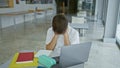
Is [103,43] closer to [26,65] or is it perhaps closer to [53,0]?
[26,65]

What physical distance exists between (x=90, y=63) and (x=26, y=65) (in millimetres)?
2572

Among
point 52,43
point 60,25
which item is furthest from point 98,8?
point 60,25

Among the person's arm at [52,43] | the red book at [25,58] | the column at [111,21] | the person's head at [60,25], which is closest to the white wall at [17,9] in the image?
the column at [111,21]

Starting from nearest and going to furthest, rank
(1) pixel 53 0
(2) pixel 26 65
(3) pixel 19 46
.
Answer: (2) pixel 26 65
(3) pixel 19 46
(1) pixel 53 0

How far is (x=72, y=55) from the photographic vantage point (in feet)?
4.59

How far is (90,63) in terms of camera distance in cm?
391

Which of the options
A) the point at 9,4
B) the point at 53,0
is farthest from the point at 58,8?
the point at 9,4

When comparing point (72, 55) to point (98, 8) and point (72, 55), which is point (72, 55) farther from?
point (98, 8)

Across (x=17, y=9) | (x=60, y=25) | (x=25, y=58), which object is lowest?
(x=25, y=58)

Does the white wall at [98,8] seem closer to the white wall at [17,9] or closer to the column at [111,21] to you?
the white wall at [17,9]

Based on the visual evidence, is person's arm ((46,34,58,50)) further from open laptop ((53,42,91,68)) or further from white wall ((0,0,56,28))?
white wall ((0,0,56,28))

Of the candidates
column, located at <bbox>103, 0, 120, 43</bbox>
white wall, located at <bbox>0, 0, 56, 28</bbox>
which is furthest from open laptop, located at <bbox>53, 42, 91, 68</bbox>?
white wall, located at <bbox>0, 0, 56, 28</bbox>

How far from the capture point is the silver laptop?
1.39 meters

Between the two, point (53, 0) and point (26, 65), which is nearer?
point (26, 65)
